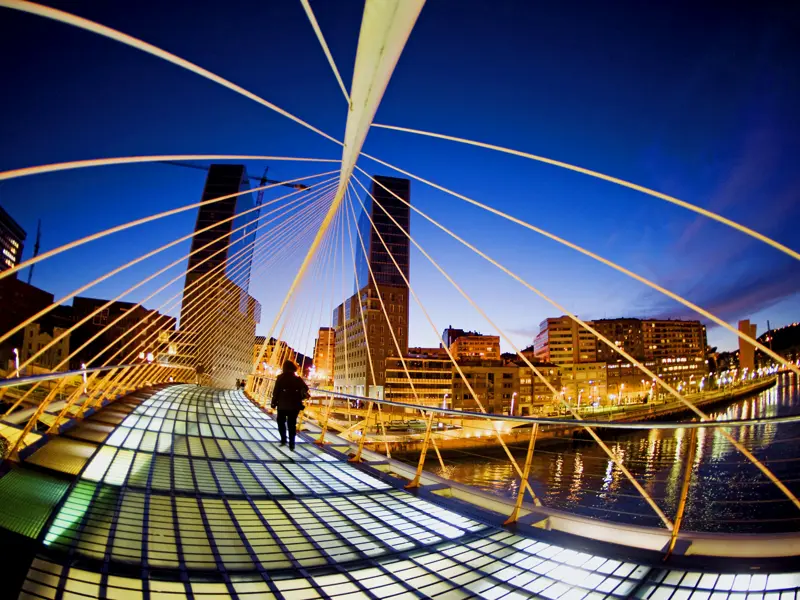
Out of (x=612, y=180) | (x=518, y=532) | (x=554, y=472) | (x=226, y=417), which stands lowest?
(x=554, y=472)

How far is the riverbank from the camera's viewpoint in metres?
42.1

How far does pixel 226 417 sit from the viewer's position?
953 cm

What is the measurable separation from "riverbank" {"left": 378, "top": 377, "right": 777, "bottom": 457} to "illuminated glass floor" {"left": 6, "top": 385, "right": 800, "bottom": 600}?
2663 cm

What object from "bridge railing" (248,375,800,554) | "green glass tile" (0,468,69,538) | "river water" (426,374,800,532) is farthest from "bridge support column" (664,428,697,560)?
"river water" (426,374,800,532)

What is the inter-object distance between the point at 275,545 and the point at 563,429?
63.6 m

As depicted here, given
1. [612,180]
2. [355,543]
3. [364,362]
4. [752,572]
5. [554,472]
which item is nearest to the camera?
[752,572]

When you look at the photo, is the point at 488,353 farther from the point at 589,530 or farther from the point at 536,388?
the point at 589,530

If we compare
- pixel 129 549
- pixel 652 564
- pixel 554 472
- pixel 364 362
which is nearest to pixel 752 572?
pixel 652 564

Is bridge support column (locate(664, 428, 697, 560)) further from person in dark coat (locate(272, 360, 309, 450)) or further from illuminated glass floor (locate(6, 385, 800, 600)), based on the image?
person in dark coat (locate(272, 360, 309, 450))

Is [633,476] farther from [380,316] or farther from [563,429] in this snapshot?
[380,316]

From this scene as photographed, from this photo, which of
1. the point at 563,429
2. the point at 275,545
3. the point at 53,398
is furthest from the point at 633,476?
the point at 563,429

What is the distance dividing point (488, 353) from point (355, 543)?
136 meters

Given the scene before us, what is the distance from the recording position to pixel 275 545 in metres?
2.69

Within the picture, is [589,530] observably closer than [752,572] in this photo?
No
